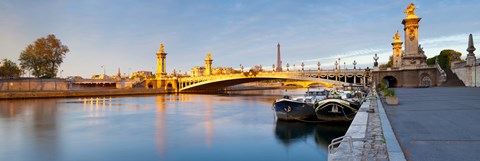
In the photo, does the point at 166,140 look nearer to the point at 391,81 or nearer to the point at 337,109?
the point at 337,109

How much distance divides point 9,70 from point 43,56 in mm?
8147

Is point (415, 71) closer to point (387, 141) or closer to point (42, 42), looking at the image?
point (387, 141)

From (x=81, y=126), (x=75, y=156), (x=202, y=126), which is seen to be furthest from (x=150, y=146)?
(x=81, y=126)

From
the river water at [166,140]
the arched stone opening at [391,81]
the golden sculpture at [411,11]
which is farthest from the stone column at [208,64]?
the river water at [166,140]

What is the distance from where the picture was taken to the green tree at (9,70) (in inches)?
2793

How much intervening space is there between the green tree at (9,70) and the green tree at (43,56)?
152 inches

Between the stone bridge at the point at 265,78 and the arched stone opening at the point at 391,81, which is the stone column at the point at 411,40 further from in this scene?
the arched stone opening at the point at 391,81

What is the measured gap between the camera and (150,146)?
17484mm

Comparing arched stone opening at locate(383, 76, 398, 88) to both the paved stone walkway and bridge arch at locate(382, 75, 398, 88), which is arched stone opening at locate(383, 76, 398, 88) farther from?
the paved stone walkway

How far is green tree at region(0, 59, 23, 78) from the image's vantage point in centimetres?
7094

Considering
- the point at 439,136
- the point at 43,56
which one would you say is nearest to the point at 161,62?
the point at 43,56

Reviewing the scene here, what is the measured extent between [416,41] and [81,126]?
3754cm

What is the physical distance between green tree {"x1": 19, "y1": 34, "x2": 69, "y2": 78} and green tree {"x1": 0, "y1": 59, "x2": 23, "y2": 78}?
387cm

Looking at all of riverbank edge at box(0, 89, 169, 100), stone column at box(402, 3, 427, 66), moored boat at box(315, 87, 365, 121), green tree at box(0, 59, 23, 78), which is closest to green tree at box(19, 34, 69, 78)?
green tree at box(0, 59, 23, 78)
